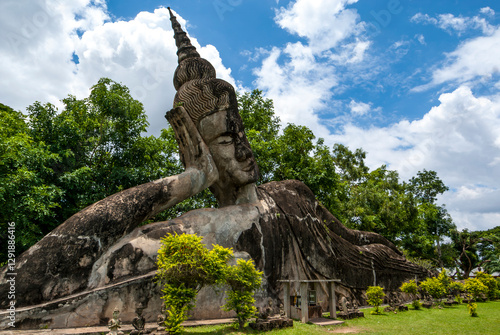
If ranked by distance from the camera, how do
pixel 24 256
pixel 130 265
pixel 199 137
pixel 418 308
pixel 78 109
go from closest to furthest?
pixel 24 256, pixel 130 265, pixel 199 137, pixel 418 308, pixel 78 109

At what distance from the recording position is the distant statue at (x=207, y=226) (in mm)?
6859

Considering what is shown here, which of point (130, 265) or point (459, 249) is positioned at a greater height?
point (459, 249)

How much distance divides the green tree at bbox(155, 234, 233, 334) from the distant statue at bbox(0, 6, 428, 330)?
1.55 m

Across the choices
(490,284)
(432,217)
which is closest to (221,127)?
(490,284)

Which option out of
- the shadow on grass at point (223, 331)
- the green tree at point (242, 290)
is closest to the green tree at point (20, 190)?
the shadow on grass at point (223, 331)

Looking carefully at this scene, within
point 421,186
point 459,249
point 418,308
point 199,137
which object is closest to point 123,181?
point 199,137

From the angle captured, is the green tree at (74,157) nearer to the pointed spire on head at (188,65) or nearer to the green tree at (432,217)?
the pointed spire on head at (188,65)

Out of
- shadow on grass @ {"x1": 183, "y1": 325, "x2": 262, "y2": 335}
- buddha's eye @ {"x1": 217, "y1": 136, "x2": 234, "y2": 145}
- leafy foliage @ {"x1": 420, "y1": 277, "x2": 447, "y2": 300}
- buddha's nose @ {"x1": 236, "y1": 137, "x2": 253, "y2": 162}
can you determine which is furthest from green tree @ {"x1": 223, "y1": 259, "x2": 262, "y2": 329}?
leafy foliage @ {"x1": 420, "y1": 277, "x2": 447, "y2": 300}

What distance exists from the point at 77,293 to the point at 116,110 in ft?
30.8

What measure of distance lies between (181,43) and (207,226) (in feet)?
19.6

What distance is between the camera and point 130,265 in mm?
7305

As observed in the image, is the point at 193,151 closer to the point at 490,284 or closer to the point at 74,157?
the point at 74,157

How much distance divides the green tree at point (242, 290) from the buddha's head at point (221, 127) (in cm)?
331

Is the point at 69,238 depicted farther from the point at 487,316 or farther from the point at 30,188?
the point at 487,316
